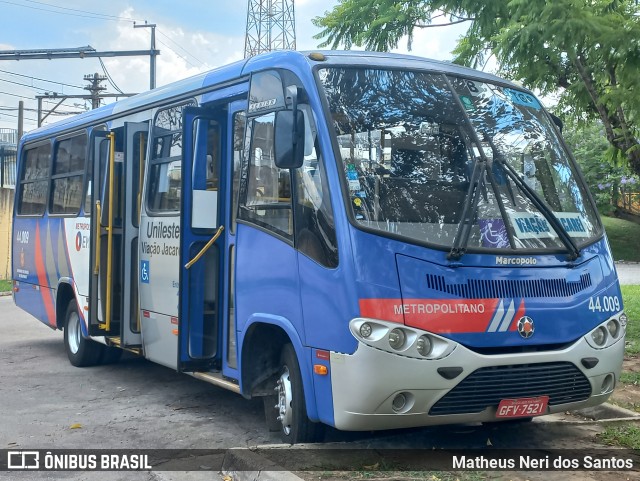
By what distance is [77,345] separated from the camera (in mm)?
10938

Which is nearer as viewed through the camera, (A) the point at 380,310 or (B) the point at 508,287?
(A) the point at 380,310

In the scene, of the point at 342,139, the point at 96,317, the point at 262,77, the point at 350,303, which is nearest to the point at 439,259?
the point at 350,303

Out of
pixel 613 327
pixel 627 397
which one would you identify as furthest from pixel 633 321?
pixel 613 327

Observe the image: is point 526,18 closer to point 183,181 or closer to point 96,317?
point 183,181

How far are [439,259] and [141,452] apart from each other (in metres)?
2.90

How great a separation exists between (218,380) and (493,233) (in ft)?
9.60

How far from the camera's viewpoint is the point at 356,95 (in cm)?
621

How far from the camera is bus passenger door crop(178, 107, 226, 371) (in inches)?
A: 300

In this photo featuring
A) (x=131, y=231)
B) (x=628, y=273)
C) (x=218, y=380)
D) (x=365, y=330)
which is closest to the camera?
(x=365, y=330)

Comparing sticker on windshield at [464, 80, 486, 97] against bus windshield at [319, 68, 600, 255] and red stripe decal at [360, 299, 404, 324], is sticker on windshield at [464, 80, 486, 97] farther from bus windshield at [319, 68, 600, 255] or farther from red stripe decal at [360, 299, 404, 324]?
red stripe decal at [360, 299, 404, 324]

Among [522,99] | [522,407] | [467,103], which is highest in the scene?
[522,99]

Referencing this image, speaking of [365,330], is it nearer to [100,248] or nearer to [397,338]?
[397,338]

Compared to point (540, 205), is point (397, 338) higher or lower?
lower

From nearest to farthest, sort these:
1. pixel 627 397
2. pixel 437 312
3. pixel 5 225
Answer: pixel 437 312 < pixel 627 397 < pixel 5 225
